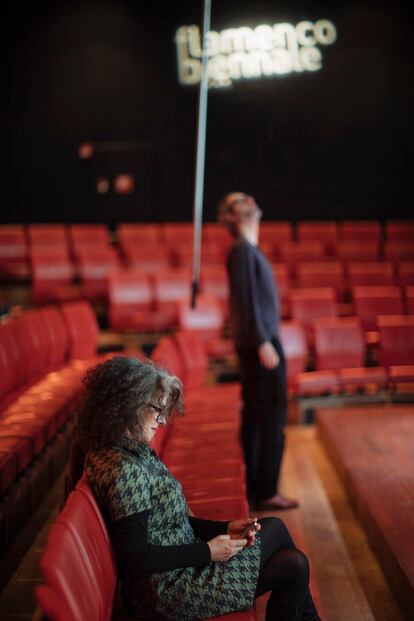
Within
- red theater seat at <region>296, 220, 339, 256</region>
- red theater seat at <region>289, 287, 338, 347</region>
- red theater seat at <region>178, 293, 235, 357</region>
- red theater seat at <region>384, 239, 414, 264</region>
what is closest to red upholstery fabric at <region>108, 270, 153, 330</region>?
red theater seat at <region>178, 293, 235, 357</region>

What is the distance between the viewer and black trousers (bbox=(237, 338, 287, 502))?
247cm

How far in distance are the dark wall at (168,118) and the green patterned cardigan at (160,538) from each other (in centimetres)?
702

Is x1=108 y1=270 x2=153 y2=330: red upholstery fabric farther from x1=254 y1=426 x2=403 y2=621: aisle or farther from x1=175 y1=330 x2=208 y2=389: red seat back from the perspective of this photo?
x1=254 y1=426 x2=403 y2=621: aisle

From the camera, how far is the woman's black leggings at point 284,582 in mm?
1364

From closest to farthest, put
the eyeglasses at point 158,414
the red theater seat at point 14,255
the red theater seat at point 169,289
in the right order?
the eyeglasses at point 158,414
the red theater seat at point 169,289
the red theater seat at point 14,255

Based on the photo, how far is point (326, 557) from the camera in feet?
7.34

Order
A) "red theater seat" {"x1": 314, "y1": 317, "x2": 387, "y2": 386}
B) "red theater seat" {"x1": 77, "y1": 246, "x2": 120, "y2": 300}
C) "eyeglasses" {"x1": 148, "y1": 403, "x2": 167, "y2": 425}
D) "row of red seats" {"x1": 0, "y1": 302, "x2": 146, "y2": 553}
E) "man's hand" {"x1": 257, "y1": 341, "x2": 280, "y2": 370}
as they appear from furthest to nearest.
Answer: "red theater seat" {"x1": 77, "y1": 246, "x2": 120, "y2": 300} → "red theater seat" {"x1": 314, "y1": 317, "x2": 387, "y2": 386} → "man's hand" {"x1": 257, "y1": 341, "x2": 280, "y2": 370} → "row of red seats" {"x1": 0, "y1": 302, "x2": 146, "y2": 553} → "eyeglasses" {"x1": 148, "y1": 403, "x2": 167, "y2": 425}

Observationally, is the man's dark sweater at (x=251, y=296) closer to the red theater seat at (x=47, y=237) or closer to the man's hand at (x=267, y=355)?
the man's hand at (x=267, y=355)

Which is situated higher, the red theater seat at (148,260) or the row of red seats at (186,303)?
the red theater seat at (148,260)

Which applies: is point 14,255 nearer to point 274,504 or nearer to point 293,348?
point 293,348

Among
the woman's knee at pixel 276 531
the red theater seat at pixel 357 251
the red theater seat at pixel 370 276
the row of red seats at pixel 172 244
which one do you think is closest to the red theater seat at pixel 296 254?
the row of red seats at pixel 172 244

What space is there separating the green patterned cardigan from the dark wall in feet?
23.0

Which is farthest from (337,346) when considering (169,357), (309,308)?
(169,357)

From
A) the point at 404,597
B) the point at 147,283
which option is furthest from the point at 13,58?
the point at 404,597
